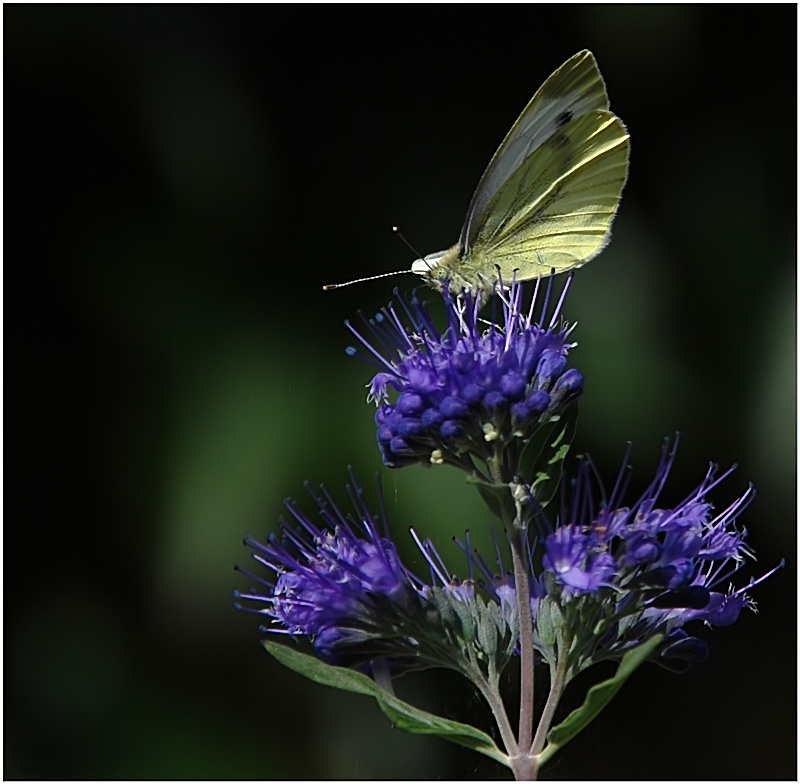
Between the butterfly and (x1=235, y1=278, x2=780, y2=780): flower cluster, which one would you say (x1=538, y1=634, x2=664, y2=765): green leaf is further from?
the butterfly

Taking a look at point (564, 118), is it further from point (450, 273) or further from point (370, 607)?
point (370, 607)

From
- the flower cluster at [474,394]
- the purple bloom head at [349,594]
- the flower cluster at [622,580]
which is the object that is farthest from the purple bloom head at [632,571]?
the purple bloom head at [349,594]

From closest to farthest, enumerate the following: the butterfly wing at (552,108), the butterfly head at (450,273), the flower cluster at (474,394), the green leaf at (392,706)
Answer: the green leaf at (392,706)
the flower cluster at (474,394)
the butterfly wing at (552,108)
the butterfly head at (450,273)

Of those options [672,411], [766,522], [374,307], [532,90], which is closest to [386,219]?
[374,307]

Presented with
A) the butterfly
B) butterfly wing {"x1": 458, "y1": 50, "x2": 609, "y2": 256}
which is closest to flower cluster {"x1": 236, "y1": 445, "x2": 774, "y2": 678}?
the butterfly

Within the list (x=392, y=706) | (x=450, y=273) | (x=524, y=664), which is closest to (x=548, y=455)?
(x=524, y=664)

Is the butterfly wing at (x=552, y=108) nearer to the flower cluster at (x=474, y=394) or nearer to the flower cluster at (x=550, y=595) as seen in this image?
the flower cluster at (x=474, y=394)
